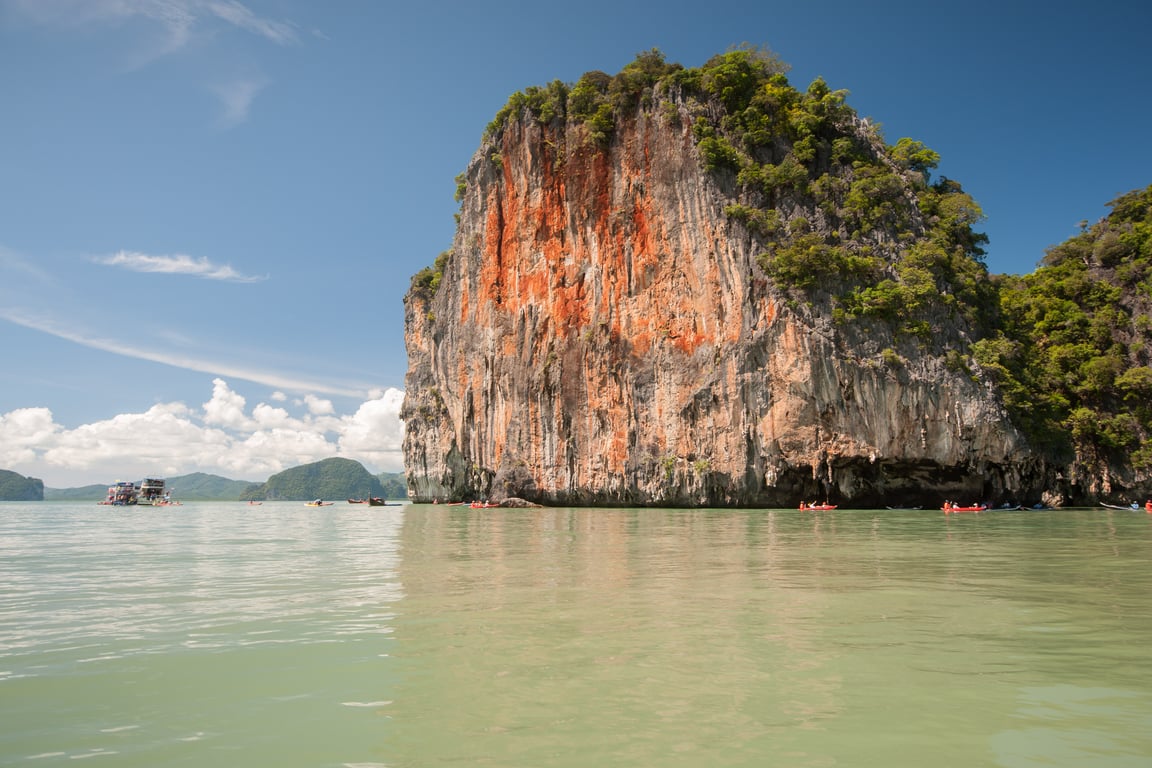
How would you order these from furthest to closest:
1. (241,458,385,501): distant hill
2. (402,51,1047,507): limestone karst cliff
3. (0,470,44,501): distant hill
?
(241,458,385,501): distant hill < (0,470,44,501): distant hill < (402,51,1047,507): limestone karst cliff

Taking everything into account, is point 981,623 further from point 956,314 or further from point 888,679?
point 956,314

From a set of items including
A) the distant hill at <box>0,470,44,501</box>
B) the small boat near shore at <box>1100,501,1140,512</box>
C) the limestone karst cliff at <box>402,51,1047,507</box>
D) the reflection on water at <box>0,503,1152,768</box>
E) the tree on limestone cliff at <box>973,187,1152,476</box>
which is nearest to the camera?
the reflection on water at <box>0,503,1152,768</box>

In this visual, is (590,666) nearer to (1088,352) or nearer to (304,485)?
(1088,352)

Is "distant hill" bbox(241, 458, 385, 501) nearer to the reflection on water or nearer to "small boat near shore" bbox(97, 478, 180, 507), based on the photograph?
"small boat near shore" bbox(97, 478, 180, 507)

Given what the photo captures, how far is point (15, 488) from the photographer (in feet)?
499

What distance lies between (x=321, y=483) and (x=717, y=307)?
491ft

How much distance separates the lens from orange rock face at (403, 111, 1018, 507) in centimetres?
3716

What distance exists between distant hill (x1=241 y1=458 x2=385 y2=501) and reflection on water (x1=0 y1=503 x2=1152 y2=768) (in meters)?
153

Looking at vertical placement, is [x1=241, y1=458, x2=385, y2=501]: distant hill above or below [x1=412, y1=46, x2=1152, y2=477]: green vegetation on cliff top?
below

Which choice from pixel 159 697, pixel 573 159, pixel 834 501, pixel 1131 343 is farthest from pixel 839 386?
pixel 159 697

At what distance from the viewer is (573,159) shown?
4894cm

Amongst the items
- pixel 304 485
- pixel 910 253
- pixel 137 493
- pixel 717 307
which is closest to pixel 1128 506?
pixel 910 253

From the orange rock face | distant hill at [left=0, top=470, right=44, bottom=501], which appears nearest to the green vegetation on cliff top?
the orange rock face

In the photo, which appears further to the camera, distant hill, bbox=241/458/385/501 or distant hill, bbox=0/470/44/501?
distant hill, bbox=241/458/385/501
